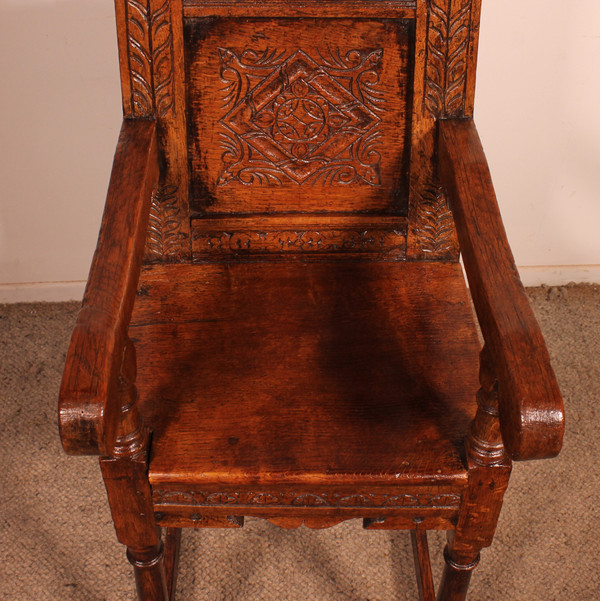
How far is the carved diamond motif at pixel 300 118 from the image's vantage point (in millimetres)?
1245

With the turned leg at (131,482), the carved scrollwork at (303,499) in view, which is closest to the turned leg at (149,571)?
the turned leg at (131,482)

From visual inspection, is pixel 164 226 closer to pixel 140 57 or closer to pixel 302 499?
pixel 140 57

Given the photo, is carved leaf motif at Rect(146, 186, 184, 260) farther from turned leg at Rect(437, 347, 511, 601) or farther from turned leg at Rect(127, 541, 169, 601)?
A: turned leg at Rect(437, 347, 511, 601)

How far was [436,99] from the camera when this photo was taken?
49.5 inches

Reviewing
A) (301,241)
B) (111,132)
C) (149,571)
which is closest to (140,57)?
(301,241)

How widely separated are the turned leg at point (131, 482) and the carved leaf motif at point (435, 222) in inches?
22.4

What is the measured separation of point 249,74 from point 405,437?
61 cm

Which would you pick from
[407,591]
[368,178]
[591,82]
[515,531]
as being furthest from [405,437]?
[591,82]

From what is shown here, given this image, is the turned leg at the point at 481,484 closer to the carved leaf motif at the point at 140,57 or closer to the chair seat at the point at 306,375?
the chair seat at the point at 306,375

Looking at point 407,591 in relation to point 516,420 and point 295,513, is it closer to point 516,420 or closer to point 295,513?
point 295,513

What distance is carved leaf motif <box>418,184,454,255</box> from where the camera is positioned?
52.0 inches

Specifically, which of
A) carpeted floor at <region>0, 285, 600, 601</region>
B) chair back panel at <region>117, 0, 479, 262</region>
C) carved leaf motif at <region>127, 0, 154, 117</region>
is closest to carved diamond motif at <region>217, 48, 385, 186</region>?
chair back panel at <region>117, 0, 479, 262</region>

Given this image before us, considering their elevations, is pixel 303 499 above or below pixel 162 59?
below

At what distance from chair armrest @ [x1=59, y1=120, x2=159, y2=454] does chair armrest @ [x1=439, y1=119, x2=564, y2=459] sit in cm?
44
